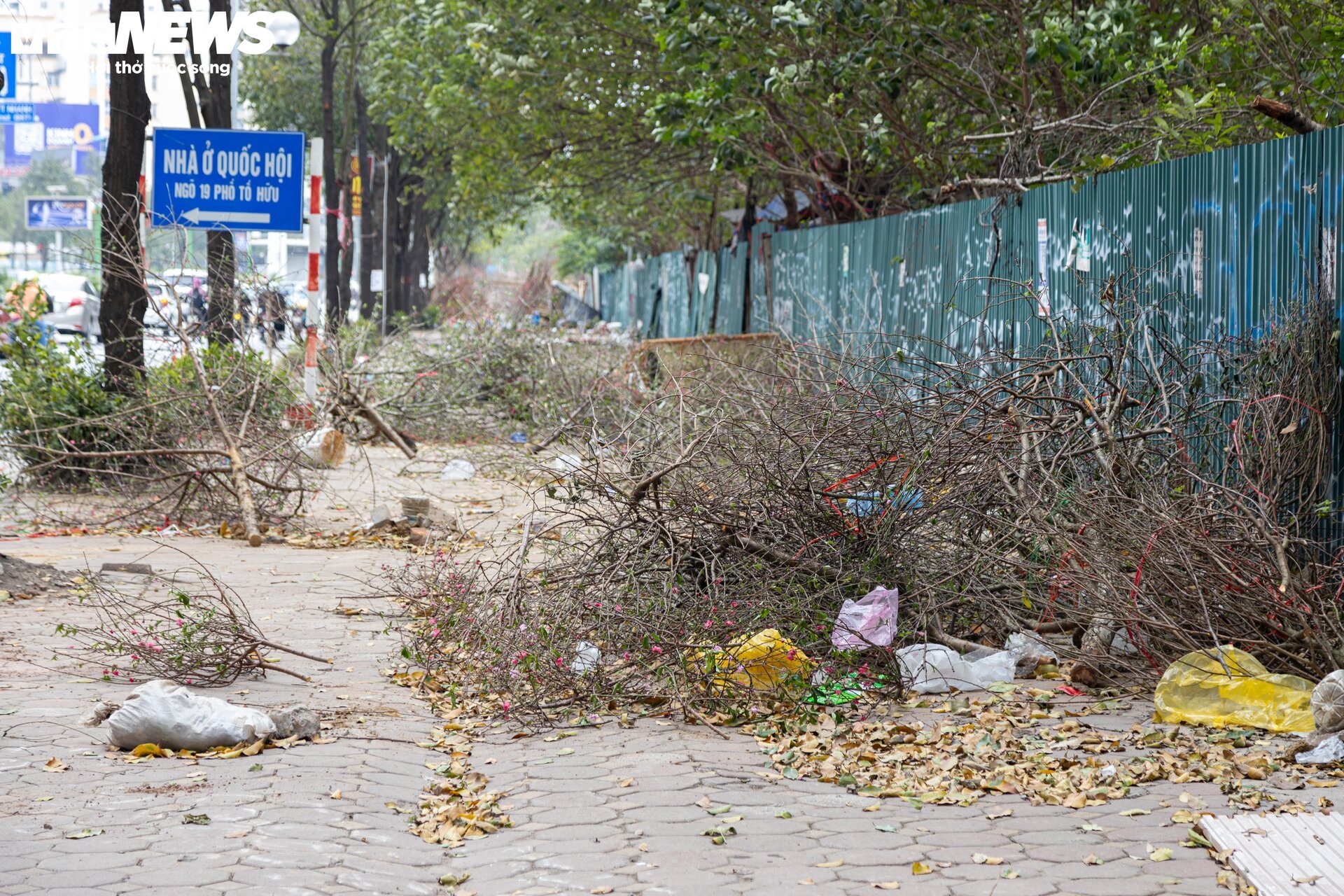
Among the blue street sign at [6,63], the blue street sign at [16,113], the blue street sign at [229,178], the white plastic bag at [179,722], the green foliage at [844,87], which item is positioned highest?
the blue street sign at [16,113]

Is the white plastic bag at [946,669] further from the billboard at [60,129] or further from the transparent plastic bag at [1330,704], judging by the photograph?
the billboard at [60,129]

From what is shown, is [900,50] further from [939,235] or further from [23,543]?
[23,543]

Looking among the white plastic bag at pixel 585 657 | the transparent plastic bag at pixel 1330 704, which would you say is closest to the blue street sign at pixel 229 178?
the white plastic bag at pixel 585 657

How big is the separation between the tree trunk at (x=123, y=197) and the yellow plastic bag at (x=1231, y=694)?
29.9ft

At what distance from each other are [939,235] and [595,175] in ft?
37.9

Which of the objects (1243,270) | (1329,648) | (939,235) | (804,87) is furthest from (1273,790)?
(804,87)

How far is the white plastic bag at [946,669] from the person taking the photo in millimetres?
5695

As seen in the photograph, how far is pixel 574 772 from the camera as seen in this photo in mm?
4707

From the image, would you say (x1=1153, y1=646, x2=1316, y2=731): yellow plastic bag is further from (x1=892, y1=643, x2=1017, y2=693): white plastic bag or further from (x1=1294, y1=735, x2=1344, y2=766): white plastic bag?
(x1=892, y1=643, x2=1017, y2=693): white plastic bag

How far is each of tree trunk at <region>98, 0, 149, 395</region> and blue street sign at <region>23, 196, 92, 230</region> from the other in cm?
4506

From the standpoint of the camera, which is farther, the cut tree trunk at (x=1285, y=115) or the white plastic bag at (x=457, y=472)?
the white plastic bag at (x=457, y=472)

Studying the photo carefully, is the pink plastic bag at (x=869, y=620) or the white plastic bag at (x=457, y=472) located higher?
the white plastic bag at (x=457, y=472)

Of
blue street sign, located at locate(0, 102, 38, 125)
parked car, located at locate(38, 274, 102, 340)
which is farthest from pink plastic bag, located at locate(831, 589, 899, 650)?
parked car, located at locate(38, 274, 102, 340)

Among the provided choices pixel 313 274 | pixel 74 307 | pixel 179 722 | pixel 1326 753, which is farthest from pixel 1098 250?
pixel 74 307
